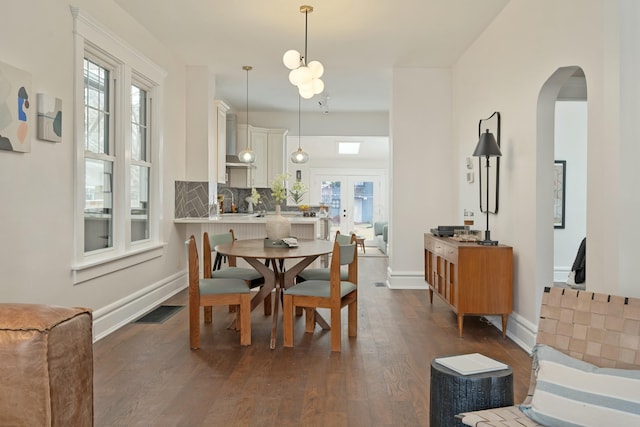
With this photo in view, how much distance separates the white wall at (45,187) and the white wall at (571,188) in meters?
5.57

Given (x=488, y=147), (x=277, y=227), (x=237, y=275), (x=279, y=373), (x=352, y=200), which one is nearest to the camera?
(x=279, y=373)

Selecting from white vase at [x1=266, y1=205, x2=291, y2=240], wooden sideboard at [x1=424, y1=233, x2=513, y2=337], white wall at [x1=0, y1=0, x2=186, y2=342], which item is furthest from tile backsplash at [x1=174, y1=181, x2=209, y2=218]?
wooden sideboard at [x1=424, y1=233, x2=513, y2=337]

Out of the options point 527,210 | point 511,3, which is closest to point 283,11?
point 511,3

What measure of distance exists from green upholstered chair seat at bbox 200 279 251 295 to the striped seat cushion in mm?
2374

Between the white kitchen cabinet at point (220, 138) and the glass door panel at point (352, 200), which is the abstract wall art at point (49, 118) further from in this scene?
the glass door panel at point (352, 200)

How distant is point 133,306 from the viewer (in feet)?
14.8

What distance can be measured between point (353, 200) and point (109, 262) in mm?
9562

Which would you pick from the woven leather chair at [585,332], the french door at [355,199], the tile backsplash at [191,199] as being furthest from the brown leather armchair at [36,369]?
the french door at [355,199]

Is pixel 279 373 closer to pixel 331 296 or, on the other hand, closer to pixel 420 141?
pixel 331 296

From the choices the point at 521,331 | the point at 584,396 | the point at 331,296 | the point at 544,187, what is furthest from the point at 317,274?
the point at 584,396

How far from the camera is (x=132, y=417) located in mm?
2451

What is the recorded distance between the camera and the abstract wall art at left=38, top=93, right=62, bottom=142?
3.12m

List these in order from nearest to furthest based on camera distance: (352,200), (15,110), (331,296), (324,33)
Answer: (15,110), (331,296), (324,33), (352,200)

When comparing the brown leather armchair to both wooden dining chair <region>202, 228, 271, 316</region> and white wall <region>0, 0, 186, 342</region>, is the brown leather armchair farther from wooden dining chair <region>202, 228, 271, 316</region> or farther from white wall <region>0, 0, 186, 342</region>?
wooden dining chair <region>202, 228, 271, 316</region>
